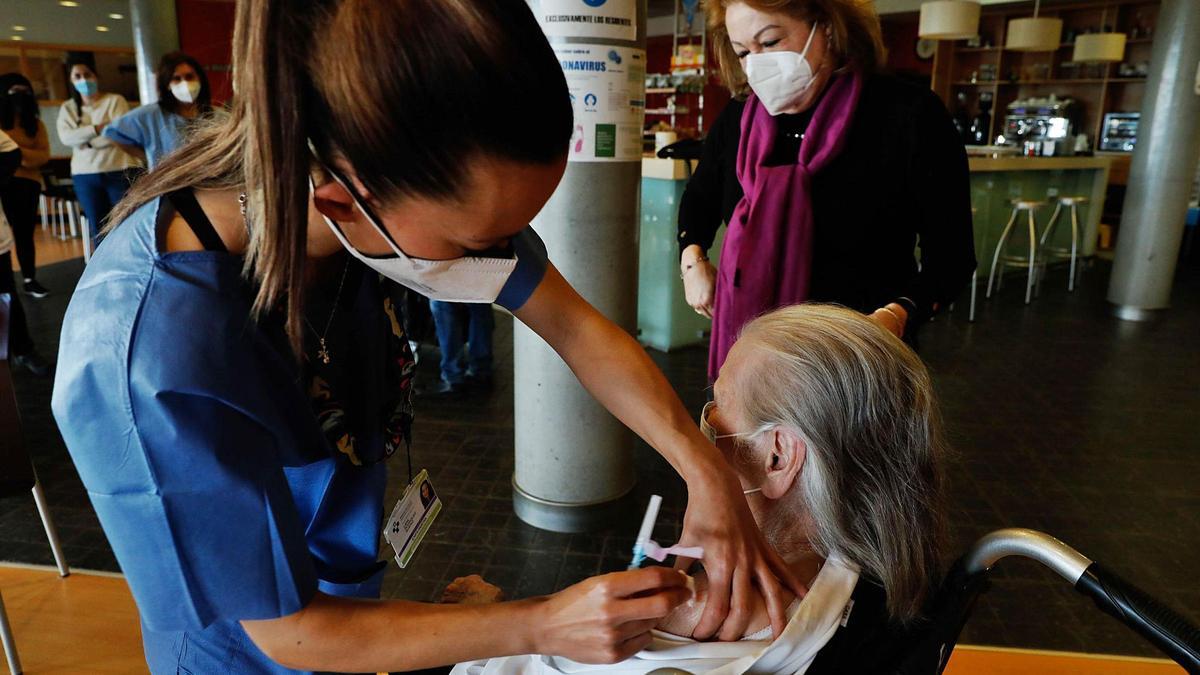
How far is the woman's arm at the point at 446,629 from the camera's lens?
2.29 feet

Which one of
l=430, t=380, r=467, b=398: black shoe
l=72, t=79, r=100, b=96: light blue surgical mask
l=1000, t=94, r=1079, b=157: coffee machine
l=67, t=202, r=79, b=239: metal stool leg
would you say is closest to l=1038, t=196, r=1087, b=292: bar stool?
l=1000, t=94, r=1079, b=157: coffee machine

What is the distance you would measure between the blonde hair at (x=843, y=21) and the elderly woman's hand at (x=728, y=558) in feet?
3.64

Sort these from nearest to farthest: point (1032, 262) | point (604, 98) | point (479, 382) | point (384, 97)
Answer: point (384, 97)
point (604, 98)
point (479, 382)
point (1032, 262)

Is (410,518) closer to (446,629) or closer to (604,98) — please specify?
(446,629)

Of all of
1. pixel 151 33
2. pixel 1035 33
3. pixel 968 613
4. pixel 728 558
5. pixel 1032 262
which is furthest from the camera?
pixel 151 33

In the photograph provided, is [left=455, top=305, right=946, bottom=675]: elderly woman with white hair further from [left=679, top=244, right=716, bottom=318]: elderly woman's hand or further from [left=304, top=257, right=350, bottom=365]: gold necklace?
[left=679, top=244, right=716, bottom=318]: elderly woman's hand

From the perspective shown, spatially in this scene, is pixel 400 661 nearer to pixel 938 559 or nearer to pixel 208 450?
pixel 208 450

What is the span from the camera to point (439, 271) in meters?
0.81

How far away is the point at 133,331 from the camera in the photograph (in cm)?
64

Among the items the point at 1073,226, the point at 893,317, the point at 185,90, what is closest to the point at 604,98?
the point at 893,317

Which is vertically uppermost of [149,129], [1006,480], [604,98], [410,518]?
[604,98]

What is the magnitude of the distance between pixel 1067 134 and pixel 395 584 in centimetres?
822

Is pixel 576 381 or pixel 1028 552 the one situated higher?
pixel 1028 552

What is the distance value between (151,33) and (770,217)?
7852 mm
